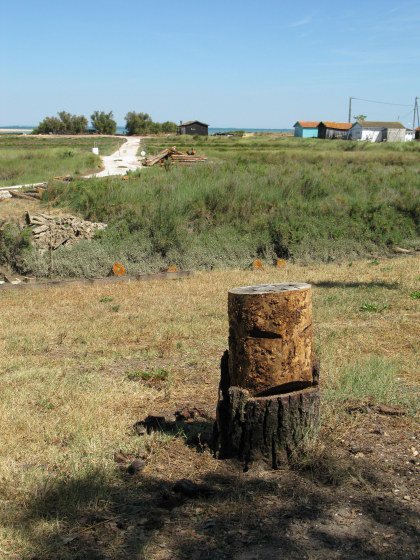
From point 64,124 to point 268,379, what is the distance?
106 metres

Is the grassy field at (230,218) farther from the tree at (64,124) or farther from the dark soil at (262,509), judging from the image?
the tree at (64,124)

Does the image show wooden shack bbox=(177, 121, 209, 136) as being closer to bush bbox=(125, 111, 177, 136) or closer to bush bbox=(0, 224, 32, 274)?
bush bbox=(125, 111, 177, 136)

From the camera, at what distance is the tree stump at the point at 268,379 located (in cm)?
438

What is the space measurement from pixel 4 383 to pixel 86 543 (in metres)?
3.49

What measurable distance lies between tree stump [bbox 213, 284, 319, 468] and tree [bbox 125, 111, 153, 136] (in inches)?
3883

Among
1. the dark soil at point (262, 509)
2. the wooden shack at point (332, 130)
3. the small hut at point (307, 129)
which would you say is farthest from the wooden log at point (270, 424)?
the small hut at point (307, 129)

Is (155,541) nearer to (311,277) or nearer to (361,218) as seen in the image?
(311,277)

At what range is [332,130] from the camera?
360 feet

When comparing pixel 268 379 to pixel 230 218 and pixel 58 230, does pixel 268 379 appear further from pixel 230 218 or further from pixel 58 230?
pixel 230 218

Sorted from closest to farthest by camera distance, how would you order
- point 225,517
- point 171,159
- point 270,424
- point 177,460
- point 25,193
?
point 225,517, point 270,424, point 177,460, point 25,193, point 171,159

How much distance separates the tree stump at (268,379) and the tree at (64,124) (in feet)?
345

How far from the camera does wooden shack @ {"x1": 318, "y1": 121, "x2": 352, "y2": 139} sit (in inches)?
4281

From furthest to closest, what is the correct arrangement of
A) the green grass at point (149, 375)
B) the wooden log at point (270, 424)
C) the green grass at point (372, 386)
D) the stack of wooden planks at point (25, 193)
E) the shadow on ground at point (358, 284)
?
the stack of wooden planks at point (25, 193) < the shadow on ground at point (358, 284) < the green grass at point (149, 375) < the green grass at point (372, 386) < the wooden log at point (270, 424)

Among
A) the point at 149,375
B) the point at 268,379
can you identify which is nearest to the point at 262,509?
the point at 268,379
